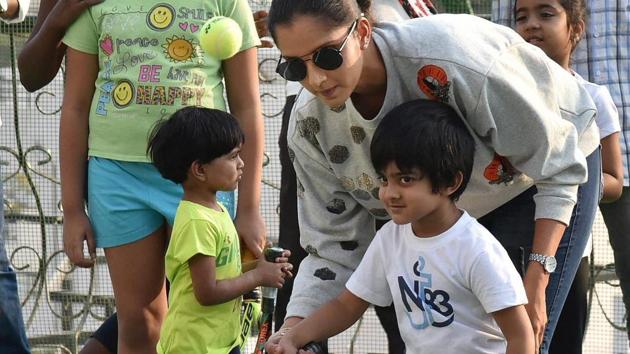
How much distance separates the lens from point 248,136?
397 cm

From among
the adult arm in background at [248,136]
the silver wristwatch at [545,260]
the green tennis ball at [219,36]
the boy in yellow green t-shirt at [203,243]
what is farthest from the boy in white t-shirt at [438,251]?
the adult arm in background at [248,136]

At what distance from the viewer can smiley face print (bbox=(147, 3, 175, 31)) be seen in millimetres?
3797

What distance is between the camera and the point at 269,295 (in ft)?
12.8

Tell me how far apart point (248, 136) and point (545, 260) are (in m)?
1.23

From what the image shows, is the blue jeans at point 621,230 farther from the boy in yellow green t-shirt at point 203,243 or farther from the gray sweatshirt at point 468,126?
the boy in yellow green t-shirt at point 203,243

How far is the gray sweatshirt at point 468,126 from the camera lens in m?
3.04

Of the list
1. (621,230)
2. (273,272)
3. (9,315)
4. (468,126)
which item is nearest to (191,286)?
(273,272)

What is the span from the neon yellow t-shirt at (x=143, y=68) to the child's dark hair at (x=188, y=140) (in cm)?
8

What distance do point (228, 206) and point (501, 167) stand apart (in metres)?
1.12

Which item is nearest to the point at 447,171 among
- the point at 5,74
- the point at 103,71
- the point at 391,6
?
the point at 391,6

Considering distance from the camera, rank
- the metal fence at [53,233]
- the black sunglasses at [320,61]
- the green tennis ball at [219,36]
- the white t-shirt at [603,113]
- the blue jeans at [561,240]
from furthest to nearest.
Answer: the metal fence at [53,233] < the white t-shirt at [603,113] < the green tennis ball at [219,36] < the blue jeans at [561,240] < the black sunglasses at [320,61]

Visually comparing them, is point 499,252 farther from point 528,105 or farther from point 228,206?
point 228,206

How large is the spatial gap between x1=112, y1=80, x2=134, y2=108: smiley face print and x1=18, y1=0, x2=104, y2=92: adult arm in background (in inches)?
10.8

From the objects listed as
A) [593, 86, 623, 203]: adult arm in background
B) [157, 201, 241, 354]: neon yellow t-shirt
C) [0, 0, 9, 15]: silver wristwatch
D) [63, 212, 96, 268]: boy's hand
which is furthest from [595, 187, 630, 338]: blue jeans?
[0, 0, 9, 15]: silver wristwatch
